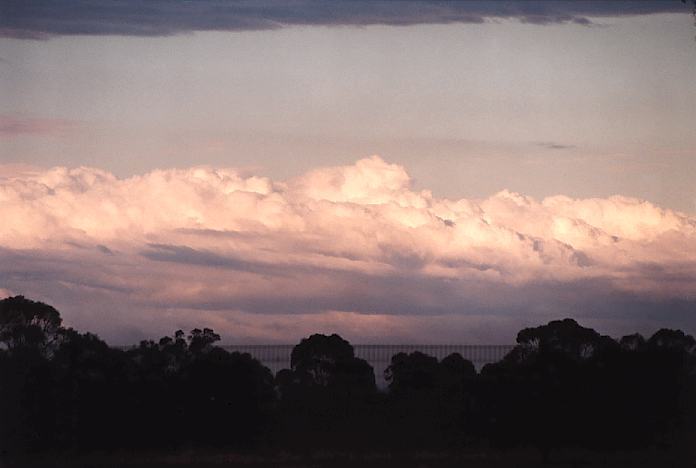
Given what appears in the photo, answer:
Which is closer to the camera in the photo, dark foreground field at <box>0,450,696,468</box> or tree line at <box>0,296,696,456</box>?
dark foreground field at <box>0,450,696,468</box>

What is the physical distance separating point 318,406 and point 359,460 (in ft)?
28.9

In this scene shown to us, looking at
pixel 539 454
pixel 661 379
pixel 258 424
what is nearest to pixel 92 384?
pixel 258 424

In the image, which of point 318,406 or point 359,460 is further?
point 318,406

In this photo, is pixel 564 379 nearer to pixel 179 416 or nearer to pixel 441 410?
pixel 441 410

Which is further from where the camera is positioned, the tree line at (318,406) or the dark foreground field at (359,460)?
the tree line at (318,406)

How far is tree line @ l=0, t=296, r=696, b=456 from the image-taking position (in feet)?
246

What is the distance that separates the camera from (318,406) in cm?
8188

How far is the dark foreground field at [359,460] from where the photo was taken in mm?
72125

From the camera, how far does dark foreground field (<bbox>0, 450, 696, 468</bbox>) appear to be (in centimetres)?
7212

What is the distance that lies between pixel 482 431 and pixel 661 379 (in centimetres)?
996

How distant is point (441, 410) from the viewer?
80.2m

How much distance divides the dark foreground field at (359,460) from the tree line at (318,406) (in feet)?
2.13

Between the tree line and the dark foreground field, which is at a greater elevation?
the tree line

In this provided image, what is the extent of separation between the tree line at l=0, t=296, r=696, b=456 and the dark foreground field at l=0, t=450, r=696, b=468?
0.65 m
